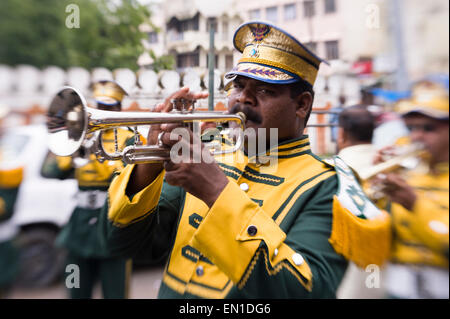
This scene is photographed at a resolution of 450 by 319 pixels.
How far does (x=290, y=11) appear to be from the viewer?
9.77ft

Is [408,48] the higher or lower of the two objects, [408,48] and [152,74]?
the higher

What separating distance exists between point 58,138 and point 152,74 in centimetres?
128

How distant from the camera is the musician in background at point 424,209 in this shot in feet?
5.82

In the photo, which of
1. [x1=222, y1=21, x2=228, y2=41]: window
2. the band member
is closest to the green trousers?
the band member

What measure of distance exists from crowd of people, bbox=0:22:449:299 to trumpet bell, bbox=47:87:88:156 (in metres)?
0.04

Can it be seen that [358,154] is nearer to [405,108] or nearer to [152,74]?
[405,108]

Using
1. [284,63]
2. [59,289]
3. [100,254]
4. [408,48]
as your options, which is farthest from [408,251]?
[59,289]

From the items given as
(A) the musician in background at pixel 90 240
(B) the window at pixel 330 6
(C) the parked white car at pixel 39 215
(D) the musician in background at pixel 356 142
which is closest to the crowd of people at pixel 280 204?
(D) the musician in background at pixel 356 142

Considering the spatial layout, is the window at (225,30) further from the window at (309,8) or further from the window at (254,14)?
the window at (309,8)

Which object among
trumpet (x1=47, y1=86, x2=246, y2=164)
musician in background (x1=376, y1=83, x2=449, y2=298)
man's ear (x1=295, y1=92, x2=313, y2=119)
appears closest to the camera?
trumpet (x1=47, y1=86, x2=246, y2=164)

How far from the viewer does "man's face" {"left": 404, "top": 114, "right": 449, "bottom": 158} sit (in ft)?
6.13

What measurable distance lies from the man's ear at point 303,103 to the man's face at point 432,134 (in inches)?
27.5

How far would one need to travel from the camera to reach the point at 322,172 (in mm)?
1546

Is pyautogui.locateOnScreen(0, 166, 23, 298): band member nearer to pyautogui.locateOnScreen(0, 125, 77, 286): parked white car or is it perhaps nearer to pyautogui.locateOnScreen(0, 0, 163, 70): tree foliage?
pyautogui.locateOnScreen(0, 125, 77, 286): parked white car
